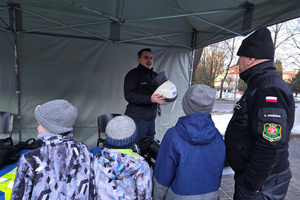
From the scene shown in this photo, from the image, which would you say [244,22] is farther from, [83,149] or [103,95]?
[103,95]

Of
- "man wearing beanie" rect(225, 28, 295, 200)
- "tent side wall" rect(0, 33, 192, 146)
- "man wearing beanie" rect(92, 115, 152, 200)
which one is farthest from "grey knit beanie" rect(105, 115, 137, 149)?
"tent side wall" rect(0, 33, 192, 146)

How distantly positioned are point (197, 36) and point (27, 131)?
3.63 meters

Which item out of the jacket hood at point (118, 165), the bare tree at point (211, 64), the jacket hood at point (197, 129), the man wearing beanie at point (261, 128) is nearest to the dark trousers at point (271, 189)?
the man wearing beanie at point (261, 128)

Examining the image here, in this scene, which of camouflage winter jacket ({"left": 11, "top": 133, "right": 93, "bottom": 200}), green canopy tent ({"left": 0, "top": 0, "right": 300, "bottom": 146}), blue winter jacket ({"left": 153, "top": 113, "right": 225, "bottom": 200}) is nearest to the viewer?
camouflage winter jacket ({"left": 11, "top": 133, "right": 93, "bottom": 200})

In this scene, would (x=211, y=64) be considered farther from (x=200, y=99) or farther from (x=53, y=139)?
(x=53, y=139)

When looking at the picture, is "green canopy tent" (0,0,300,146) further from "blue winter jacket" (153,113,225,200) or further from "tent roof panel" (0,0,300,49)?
"blue winter jacket" (153,113,225,200)

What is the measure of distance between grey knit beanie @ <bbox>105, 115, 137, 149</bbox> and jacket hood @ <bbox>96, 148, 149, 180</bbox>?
0.29 ft

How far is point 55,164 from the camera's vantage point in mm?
975

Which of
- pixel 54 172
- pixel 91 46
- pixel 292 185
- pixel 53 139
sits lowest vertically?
pixel 292 185

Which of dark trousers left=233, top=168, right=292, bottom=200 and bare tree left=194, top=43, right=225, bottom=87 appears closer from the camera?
dark trousers left=233, top=168, right=292, bottom=200

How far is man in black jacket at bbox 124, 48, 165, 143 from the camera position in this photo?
237cm

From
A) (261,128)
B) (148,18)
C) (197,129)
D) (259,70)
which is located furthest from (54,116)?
(148,18)

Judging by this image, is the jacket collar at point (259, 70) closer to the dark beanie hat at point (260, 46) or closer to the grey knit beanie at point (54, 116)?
the dark beanie hat at point (260, 46)

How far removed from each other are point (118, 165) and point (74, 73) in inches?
112
